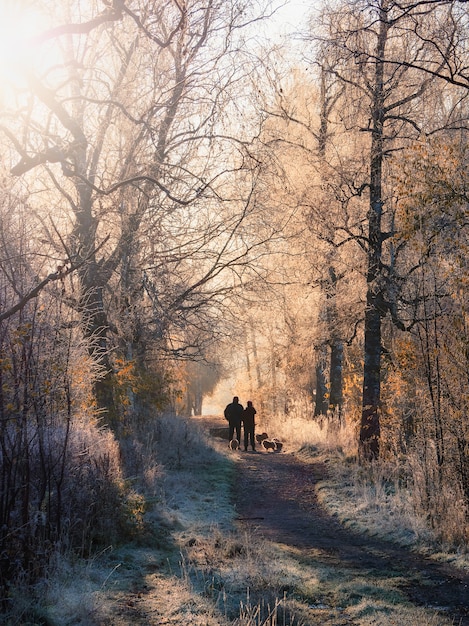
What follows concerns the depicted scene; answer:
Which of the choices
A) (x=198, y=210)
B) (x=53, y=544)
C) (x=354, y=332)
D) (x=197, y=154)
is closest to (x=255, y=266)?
(x=198, y=210)

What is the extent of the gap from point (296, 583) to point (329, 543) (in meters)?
2.34

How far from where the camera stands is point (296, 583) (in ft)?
21.1

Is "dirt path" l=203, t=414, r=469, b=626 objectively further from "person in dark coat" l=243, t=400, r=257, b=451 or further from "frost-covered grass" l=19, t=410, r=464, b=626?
"person in dark coat" l=243, t=400, r=257, b=451

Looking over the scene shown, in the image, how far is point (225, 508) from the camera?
1061 centimetres

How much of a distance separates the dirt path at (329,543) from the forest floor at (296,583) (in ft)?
0.04

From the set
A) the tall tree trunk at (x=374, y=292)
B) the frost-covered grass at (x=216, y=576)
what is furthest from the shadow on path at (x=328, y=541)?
the tall tree trunk at (x=374, y=292)

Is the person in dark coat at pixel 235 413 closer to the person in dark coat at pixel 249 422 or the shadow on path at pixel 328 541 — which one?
the person in dark coat at pixel 249 422

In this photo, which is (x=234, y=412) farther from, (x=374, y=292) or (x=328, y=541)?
(x=328, y=541)

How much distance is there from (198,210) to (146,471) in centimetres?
482

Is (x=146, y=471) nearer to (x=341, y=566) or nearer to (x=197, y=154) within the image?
(x=341, y=566)

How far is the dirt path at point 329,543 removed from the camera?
640cm

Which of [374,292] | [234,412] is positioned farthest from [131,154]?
[234,412]

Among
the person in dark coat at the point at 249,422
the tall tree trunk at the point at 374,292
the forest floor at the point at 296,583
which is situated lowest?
the forest floor at the point at 296,583

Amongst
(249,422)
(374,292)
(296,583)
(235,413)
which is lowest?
(296,583)
